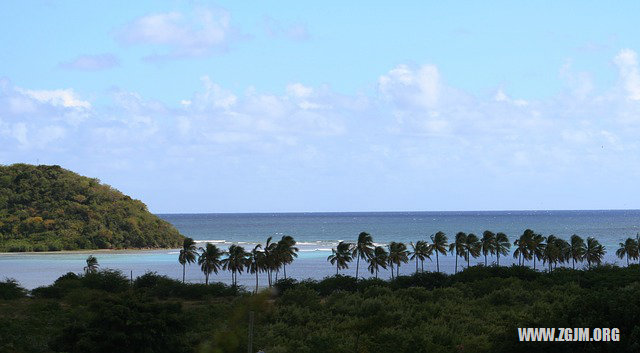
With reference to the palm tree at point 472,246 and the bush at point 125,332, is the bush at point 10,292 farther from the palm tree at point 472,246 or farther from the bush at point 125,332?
the palm tree at point 472,246

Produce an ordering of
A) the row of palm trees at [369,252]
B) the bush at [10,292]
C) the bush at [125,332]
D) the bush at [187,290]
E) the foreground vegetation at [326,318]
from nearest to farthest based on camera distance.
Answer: the foreground vegetation at [326,318] → the bush at [125,332] → the bush at [10,292] → the bush at [187,290] → the row of palm trees at [369,252]

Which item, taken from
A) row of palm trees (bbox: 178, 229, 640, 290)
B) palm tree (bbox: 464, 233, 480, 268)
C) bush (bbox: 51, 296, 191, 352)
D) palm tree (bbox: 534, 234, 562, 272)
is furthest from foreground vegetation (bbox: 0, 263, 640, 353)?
palm tree (bbox: 464, 233, 480, 268)

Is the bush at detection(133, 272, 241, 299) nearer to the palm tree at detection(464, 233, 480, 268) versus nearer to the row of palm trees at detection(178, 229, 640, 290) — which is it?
the row of palm trees at detection(178, 229, 640, 290)

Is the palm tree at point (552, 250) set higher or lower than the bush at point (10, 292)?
higher

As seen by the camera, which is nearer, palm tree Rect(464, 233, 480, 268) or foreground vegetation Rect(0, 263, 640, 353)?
foreground vegetation Rect(0, 263, 640, 353)

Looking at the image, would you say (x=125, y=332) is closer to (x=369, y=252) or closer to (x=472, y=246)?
(x=369, y=252)

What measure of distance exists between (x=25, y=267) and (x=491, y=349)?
126 metres

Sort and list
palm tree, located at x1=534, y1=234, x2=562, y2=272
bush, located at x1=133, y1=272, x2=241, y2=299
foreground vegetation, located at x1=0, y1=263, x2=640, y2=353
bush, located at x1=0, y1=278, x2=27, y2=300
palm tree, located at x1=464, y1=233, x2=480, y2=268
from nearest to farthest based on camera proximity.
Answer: foreground vegetation, located at x1=0, y1=263, x2=640, y2=353, bush, located at x1=0, y1=278, x2=27, y2=300, bush, located at x1=133, y1=272, x2=241, y2=299, palm tree, located at x1=534, y1=234, x2=562, y2=272, palm tree, located at x1=464, y1=233, x2=480, y2=268

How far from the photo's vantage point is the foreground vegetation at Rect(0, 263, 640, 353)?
34531 mm

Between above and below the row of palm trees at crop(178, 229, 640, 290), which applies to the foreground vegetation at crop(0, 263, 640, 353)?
below

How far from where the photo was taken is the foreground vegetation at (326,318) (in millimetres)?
34531

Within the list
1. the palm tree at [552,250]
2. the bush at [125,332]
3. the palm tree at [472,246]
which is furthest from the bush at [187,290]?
the palm tree at [552,250]

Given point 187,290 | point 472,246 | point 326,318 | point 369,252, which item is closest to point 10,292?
point 187,290

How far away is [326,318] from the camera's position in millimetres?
50969
